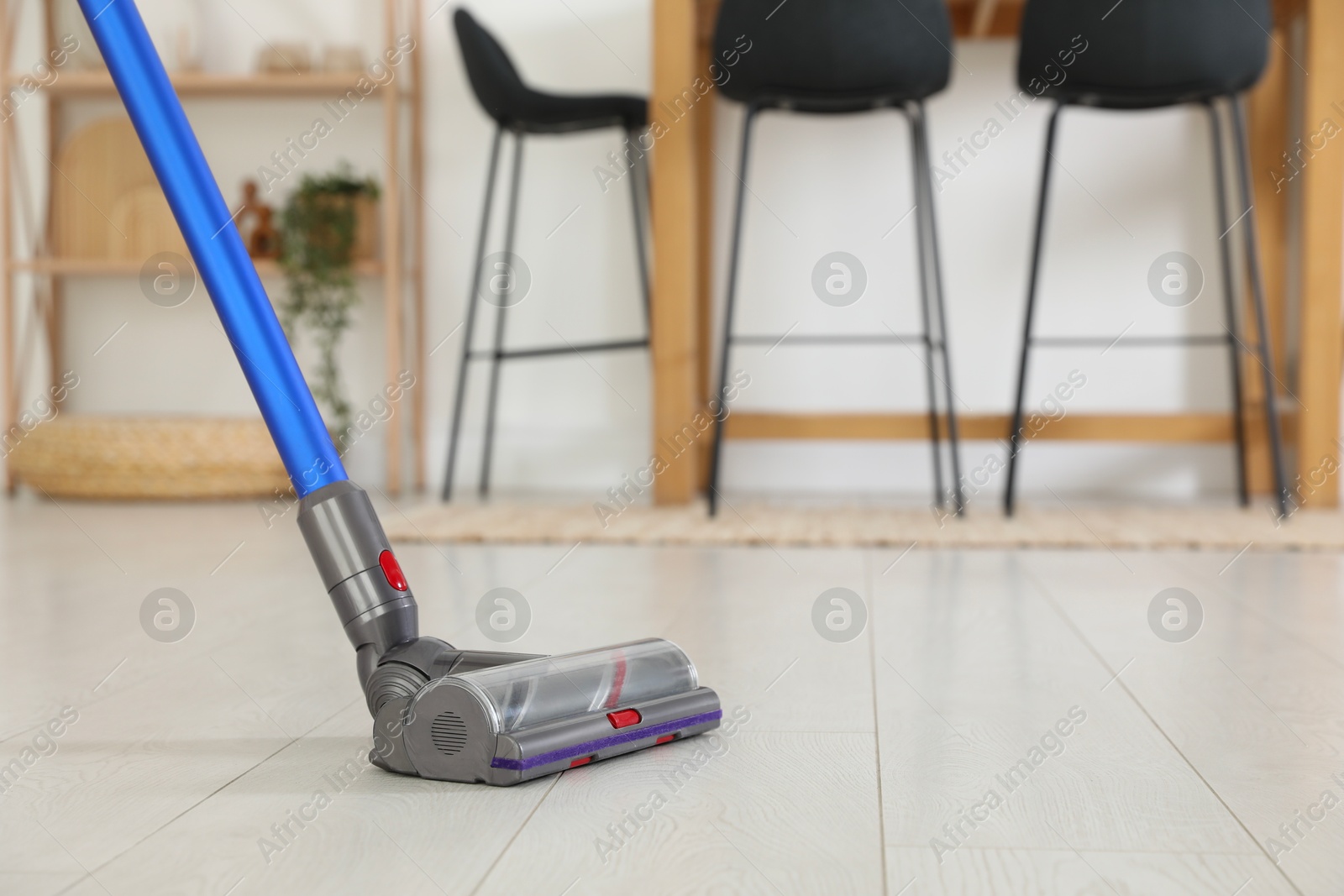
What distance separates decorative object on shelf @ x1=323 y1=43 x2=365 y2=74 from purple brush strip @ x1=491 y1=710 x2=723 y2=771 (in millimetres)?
2271

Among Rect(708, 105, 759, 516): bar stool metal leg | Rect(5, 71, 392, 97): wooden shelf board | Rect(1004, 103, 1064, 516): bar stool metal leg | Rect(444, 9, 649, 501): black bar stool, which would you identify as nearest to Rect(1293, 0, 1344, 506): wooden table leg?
Rect(1004, 103, 1064, 516): bar stool metal leg

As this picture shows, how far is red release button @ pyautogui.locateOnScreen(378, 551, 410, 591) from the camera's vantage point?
731 mm

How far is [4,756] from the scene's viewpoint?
2.48 ft

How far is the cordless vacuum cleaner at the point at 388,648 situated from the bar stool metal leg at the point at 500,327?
1.66 m

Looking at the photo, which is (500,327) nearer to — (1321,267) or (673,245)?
(673,245)

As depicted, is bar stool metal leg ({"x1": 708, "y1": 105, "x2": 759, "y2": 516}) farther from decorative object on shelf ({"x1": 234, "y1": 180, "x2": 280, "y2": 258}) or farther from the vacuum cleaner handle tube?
the vacuum cleaner handle tube

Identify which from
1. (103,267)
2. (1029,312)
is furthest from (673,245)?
(103,267)

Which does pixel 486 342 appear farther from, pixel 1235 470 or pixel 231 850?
pixel 231 850

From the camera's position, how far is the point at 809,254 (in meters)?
2.70

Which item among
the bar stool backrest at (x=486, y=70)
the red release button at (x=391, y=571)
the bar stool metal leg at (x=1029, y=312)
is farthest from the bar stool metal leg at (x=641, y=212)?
the red release button at (x=391, y=571)

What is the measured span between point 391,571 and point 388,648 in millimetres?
46

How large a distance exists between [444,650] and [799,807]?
227 millimetres

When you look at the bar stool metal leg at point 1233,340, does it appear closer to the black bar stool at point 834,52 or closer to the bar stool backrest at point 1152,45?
the bar stool backrest at point 1152,45

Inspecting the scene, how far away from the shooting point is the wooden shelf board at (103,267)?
2.67 meters
